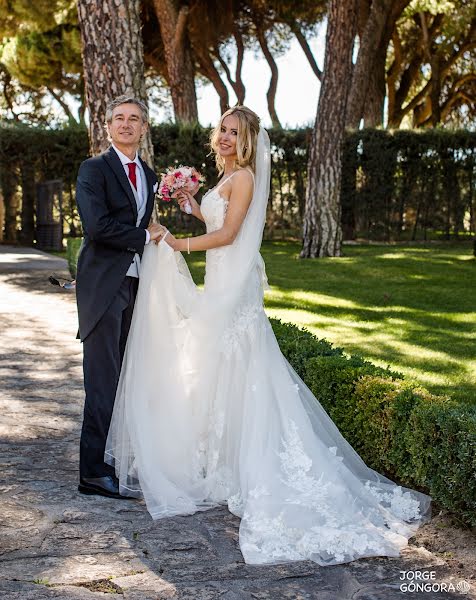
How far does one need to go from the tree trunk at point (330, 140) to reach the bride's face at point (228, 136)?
913 centimetres

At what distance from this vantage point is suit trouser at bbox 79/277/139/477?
415 centimetres

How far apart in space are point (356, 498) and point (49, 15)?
18.6m

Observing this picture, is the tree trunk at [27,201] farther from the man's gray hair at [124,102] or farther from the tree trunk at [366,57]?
the man's gray hair at [124,102]

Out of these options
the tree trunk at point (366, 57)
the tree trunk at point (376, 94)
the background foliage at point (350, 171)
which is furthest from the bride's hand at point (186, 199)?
the tree trunk at point (376, 94)

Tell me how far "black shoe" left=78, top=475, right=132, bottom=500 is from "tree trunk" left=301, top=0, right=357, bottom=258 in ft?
31.8

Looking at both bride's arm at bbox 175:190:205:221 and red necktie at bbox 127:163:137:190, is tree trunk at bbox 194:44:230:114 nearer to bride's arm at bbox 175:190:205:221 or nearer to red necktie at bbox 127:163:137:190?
bride's arm at bbox 175:190:205:221

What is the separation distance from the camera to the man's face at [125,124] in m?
4.12

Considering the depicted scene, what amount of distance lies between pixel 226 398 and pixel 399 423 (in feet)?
2.99

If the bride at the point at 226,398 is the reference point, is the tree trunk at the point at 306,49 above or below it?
above

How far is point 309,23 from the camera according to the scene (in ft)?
82.4

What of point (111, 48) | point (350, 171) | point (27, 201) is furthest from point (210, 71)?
point (111, 48)

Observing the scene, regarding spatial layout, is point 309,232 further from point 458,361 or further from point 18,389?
point 18,389

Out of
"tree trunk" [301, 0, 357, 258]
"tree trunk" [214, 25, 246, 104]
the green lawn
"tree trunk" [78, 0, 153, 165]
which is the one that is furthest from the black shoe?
"tree trunk" [214, 25, 246, 104]

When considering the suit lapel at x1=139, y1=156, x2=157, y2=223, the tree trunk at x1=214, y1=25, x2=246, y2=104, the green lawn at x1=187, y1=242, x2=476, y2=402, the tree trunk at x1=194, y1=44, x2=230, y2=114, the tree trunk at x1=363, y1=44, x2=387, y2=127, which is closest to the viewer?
the suit lapel at x1=139, y1=156, x2=157, y2=223
